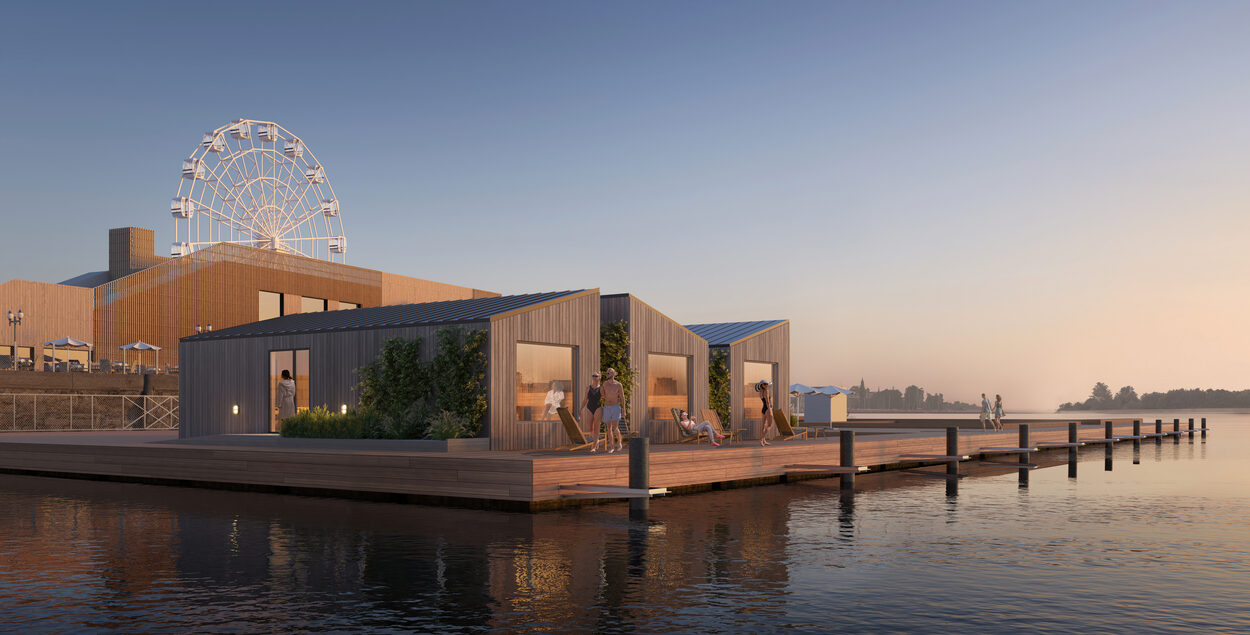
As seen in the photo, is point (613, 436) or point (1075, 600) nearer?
point (1075, 600)

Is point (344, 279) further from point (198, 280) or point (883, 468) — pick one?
point (883, 468)

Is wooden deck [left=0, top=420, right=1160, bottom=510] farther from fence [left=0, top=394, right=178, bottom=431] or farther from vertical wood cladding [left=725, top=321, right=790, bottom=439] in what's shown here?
fence [left=0, top=394, right=178, bottom=431]

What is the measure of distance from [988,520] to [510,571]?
7.23 m

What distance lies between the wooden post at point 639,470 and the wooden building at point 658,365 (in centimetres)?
876

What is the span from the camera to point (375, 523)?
43.8 ft

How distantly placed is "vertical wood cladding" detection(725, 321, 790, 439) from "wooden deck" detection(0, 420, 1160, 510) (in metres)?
5.08

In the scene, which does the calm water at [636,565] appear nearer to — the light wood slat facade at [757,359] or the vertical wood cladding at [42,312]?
the light wood slat facade at [757,359]

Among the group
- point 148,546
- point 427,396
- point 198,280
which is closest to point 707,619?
point 148,546

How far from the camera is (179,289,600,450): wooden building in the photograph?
65.9 ft

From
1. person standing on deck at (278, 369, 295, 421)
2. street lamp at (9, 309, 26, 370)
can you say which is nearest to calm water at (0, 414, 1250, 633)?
person standing on deck at (278, 369, 295, 421)

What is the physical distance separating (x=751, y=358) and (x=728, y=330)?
1.67 meters

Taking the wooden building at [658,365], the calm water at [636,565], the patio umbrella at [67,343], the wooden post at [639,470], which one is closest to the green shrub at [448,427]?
the calm water at [636,565]

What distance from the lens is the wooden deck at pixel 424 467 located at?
15.0 metres

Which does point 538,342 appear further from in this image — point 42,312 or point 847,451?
point 42,312
